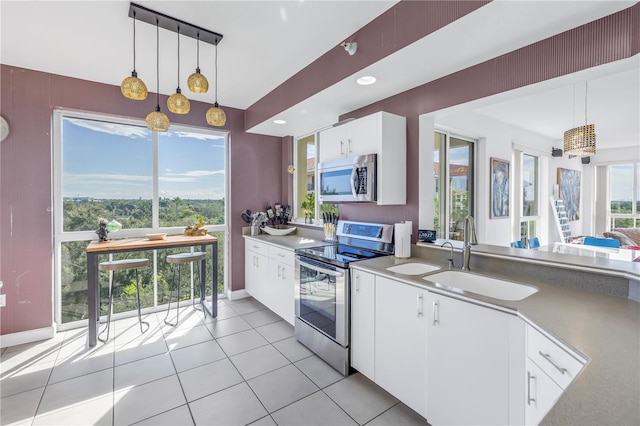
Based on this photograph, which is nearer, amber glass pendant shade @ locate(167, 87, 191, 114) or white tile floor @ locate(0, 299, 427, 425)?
white tile floor @ locate(0, 299, 427, 425)

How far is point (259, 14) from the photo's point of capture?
2008 millimetres

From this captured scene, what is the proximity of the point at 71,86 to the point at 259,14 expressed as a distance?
2411mm

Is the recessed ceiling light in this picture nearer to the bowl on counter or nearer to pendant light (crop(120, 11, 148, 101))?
pendant light (crop(120, 11, 148, 101))

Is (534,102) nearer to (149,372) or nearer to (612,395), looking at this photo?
(612,395)

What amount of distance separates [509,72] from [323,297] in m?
2.15

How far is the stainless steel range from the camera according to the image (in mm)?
2277

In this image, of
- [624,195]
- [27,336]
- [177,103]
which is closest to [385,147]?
[177,103]

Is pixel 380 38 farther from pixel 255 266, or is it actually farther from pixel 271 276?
pixel 255 266

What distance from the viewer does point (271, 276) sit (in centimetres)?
342

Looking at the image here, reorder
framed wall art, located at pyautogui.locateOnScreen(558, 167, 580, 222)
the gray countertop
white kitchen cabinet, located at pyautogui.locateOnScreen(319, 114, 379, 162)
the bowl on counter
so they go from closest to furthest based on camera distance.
A: the gray countertop → white kitchen cabinet, located at pyautogui.locateOnScreen(319, 114, 379, 162) → the bowl on counter → framed wall art, located at pyautogui.locateOnScreen(558, 167, 580, 222)

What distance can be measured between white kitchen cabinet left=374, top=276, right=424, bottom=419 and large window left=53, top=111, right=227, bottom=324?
2.84 metres

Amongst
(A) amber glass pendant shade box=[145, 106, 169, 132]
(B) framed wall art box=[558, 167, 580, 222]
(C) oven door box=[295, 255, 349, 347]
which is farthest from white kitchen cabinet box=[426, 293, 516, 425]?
(B) framed wall art box=[558, 167, 580, 222]

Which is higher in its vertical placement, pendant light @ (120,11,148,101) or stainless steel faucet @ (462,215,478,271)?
pendant light @ (120,11,148,101)

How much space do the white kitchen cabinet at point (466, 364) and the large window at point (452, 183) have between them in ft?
6.58
